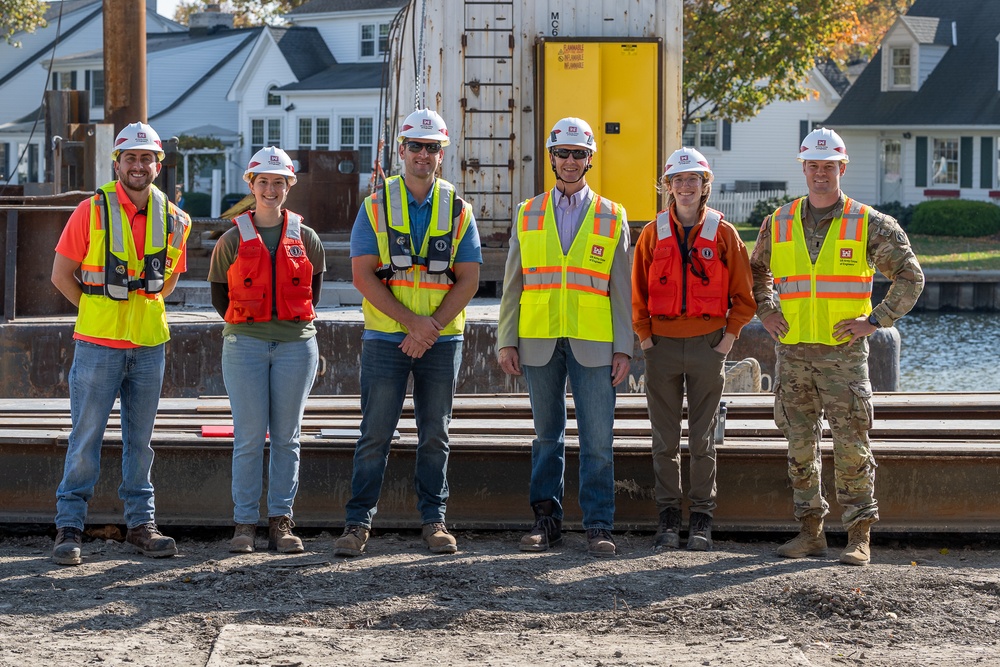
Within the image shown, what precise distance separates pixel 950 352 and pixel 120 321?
64.0ft

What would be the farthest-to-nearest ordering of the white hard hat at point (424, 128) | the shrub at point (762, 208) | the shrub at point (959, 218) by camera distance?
the shrub at point (762, 208), the shrub at point (959, 218), the white hard hat at point (424, 128)

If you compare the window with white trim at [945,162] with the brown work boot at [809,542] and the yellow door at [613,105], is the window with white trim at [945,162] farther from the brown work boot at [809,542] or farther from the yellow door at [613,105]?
the brown work boot at [809,542]

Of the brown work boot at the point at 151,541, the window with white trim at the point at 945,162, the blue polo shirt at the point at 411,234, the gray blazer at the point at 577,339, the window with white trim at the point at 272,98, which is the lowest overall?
the brown work boot at the point at 151,541

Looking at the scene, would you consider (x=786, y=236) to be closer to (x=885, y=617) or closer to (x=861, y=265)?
(x=861, y=265)

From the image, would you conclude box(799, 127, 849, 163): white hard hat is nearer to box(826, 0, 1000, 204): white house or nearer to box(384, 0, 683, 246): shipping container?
box(384, 0, 683, 246): shipping container

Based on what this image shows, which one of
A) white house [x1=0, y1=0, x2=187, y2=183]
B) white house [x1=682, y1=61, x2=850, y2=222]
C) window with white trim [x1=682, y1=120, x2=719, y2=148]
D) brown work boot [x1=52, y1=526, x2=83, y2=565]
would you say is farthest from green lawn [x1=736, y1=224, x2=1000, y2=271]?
white house [x1=0, y1=0, x2=187, y2=183]

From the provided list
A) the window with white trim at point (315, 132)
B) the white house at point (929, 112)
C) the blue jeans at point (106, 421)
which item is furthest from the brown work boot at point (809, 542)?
the window with white trim at point (315, 132)

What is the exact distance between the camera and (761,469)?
752cm

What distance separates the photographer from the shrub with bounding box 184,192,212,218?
44.1 metres

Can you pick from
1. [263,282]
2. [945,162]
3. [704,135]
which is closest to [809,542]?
[263,282]

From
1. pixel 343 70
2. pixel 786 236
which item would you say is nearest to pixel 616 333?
pixel 786 236

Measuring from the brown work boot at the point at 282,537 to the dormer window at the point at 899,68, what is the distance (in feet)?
126

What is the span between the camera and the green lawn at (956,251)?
30.1 meters

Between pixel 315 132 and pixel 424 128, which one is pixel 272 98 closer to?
pixel 315 132
